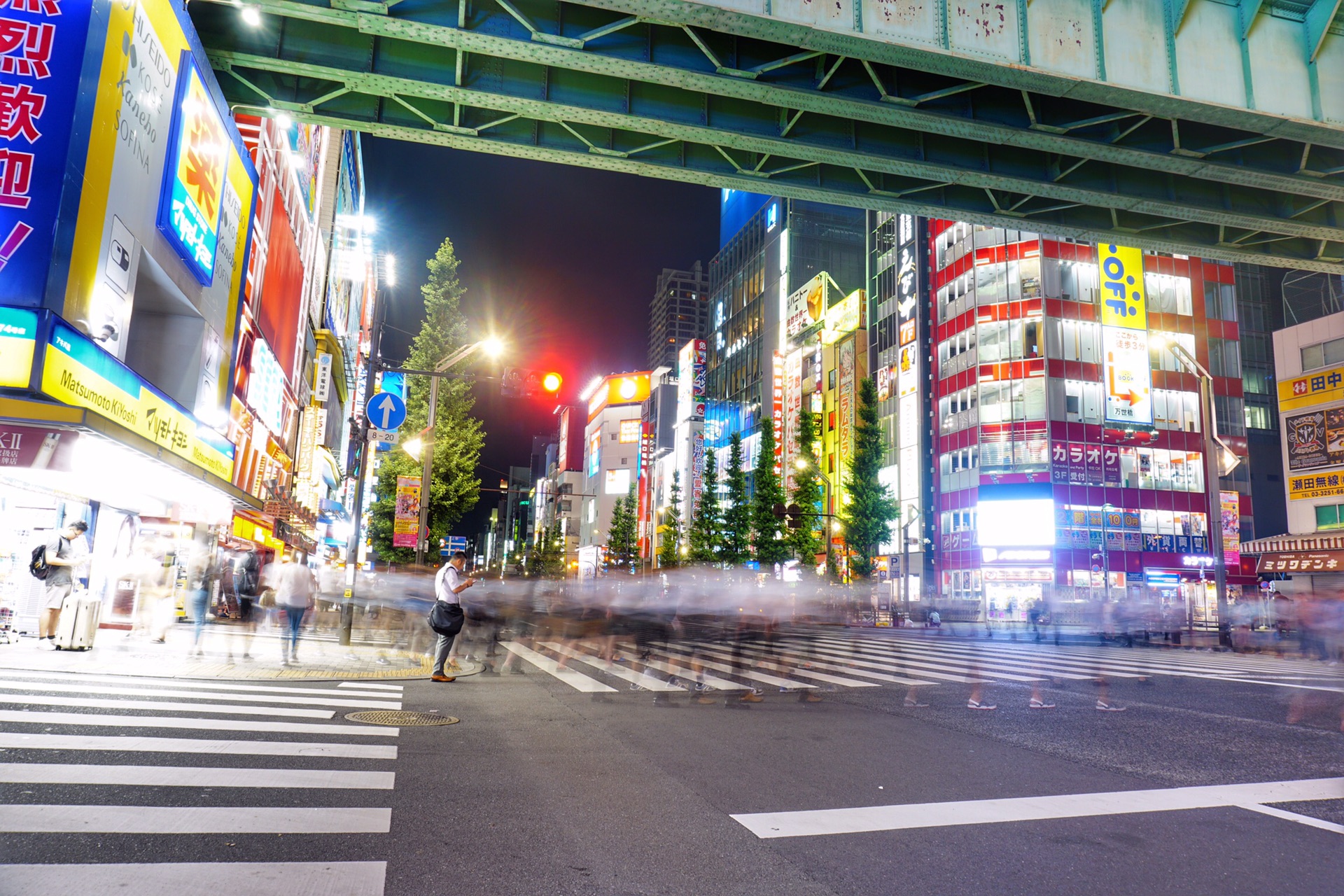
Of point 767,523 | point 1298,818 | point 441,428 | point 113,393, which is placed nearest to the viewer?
point 1298,818

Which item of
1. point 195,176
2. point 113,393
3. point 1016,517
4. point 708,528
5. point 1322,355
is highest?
point 1322,355

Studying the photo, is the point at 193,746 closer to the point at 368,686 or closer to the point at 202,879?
the point at 202,879

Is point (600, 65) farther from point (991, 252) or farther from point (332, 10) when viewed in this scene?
point (991, 252)

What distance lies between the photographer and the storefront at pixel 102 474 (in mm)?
8758

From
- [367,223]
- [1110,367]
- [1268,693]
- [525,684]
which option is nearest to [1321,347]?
[1110,367]

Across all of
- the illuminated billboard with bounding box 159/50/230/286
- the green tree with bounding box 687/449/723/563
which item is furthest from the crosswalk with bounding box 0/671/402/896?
the green tree with bounding box 687/449/723/563

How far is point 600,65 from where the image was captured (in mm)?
11914

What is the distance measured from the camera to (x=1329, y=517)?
3177 cm

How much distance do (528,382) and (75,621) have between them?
7657 mm

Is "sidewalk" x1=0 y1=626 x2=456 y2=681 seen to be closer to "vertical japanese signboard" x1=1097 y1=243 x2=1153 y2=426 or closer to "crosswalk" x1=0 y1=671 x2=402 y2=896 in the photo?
"crosswalk" x1=0 y1=671 x2=402 y2=896

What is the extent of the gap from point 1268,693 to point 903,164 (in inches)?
421

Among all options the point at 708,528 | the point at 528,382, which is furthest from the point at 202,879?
the point at 708,528

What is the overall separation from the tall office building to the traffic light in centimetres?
16487

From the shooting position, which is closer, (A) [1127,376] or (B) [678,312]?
(A) [1127,376]
